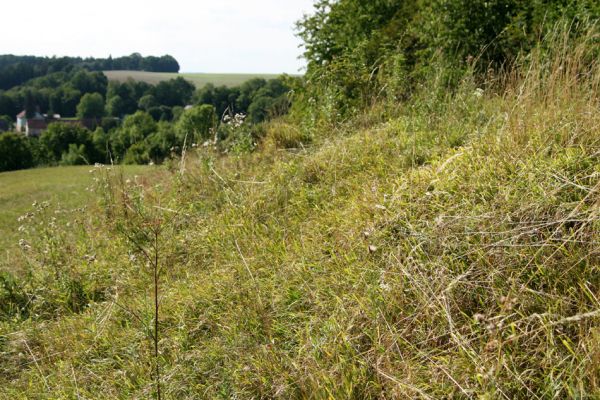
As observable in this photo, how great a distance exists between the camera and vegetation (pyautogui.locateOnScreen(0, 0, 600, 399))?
6.83 ft

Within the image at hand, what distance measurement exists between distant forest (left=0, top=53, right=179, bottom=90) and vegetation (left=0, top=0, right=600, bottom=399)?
131 meters

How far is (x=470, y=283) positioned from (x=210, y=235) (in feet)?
8.14

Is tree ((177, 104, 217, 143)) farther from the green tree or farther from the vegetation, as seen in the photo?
the vegetation

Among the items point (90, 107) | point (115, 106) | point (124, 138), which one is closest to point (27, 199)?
point (124, 138)

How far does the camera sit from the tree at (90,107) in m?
86.2

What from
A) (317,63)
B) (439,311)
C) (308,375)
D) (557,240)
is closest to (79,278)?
(308,375)

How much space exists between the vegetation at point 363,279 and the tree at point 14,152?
53728mm

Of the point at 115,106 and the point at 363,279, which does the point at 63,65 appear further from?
the point at 363,279

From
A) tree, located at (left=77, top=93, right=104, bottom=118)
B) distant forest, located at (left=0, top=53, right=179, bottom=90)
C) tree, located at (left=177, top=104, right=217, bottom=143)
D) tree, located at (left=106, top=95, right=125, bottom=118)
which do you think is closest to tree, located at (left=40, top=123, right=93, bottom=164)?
tree, located at (left=106, top=95, right=125, bottom=118)

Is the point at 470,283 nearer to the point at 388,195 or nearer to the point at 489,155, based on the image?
the point at 388,195

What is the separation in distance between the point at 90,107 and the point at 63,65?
5316 cm

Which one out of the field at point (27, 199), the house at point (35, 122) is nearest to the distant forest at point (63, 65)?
the house at point (35, 122)

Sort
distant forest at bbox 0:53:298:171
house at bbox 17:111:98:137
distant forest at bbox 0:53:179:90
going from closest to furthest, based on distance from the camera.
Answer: distant forest at bbox 0:53:298:171 < house at bbox 17:111:98:137 < distant forest at bbox 0:53:179:90

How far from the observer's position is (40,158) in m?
54.5
